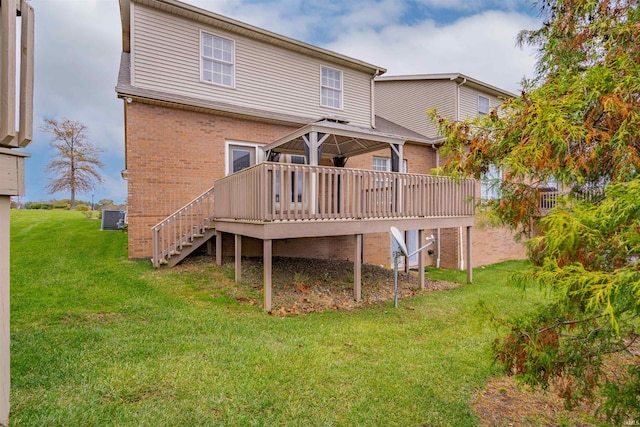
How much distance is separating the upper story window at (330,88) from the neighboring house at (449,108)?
3.58 m

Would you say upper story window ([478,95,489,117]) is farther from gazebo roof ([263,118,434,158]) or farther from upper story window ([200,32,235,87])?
upper story window ([200,32,235,87])

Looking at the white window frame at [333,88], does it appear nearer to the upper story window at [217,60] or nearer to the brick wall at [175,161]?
the brick wall at [175,161]

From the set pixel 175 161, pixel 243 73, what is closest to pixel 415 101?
pixel 243 73

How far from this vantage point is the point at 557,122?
2.18 meters

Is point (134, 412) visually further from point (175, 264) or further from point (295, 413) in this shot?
point (175, 264)

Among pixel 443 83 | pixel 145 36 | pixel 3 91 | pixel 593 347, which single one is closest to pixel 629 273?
pixel 593 347

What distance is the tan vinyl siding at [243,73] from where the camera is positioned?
31.4ft

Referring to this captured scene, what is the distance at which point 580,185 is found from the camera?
2.46m

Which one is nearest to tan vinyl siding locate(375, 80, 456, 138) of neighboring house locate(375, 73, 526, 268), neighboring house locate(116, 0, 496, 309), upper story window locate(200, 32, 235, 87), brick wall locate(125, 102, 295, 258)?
neighboring house locate(375, 73, 526, 268)

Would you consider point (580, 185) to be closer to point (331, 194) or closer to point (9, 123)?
point (9, 123)

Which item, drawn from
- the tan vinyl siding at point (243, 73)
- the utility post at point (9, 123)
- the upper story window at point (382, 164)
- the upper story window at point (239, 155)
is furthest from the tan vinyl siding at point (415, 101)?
the utility post at point (9, 123)

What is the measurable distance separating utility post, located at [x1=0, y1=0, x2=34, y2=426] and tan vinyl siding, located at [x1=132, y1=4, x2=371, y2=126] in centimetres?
737

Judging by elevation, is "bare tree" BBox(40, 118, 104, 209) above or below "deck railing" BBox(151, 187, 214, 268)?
above

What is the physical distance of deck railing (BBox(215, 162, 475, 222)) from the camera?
21.3ft
